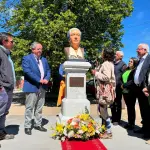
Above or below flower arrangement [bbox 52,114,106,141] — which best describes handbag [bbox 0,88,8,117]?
above

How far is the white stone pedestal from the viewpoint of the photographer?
246 inches

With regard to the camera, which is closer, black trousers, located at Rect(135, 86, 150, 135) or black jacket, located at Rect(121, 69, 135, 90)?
black trousers, located at Rect(135, 86, 150, 135)

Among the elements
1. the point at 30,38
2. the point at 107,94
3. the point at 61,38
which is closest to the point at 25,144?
the point at 107,94

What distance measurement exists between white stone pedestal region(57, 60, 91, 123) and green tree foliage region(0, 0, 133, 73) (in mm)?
6708

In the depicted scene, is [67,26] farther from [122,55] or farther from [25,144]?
[25,144]

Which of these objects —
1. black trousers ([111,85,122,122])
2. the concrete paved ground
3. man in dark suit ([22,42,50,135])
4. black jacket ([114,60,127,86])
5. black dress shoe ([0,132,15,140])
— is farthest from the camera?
black trousers ([111,85,122,122])

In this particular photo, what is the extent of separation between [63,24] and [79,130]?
8199 millimetres

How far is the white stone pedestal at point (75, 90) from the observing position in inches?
246

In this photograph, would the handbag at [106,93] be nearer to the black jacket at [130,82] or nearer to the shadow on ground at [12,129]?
the black jacket at [130,82]

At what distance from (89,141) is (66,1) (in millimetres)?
10016

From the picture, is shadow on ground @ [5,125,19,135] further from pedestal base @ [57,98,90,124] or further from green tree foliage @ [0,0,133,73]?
green tree foliage @ [0,0,133,73]

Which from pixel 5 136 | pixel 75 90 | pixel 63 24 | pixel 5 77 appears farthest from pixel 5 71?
pixel 63 24


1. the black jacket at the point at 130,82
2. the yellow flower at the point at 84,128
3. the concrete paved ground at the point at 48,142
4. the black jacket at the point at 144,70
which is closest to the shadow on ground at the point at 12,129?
the concrete paved ground at the point at 48,142

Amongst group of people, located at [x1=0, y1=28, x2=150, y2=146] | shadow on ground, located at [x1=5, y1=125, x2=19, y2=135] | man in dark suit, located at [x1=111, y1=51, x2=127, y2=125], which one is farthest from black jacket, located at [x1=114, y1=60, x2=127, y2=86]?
shadow on ground, located at [x1=5, y1=125, x2=19, y2=135]
